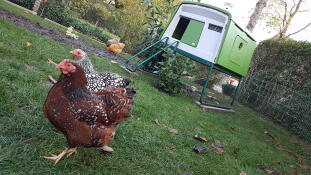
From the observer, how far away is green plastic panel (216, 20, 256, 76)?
22.7 ft

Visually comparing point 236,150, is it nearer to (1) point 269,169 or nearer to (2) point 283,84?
(1) point 269,169

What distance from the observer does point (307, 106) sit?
26.4ft

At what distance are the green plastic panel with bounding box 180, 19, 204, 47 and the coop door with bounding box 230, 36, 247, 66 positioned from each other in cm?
98

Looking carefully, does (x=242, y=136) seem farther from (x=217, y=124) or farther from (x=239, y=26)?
(x=239, y=26)

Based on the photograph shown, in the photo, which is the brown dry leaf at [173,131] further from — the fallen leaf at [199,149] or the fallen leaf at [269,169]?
the fallen leaf at [269,169]

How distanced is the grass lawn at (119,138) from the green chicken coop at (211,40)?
1.73 meters

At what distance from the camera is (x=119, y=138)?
3232mm

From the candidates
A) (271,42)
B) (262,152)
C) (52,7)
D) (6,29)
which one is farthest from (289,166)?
(52,7)

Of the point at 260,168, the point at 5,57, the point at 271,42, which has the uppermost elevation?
the point at 271,42

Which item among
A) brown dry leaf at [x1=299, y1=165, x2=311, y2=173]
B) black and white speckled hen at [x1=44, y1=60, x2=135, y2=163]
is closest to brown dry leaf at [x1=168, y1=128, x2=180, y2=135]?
black and white speckled hen at [x1=44, y1=60, x2=135, y2=163]

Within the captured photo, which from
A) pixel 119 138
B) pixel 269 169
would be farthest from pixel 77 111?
pixel 269 169

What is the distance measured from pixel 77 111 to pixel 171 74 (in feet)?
14.9

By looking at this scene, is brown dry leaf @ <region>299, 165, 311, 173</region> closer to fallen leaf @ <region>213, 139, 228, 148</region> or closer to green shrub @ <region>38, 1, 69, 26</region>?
fallen leaf @ <region>213, 139, 228, 148</region>

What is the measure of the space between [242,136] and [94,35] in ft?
35.7
